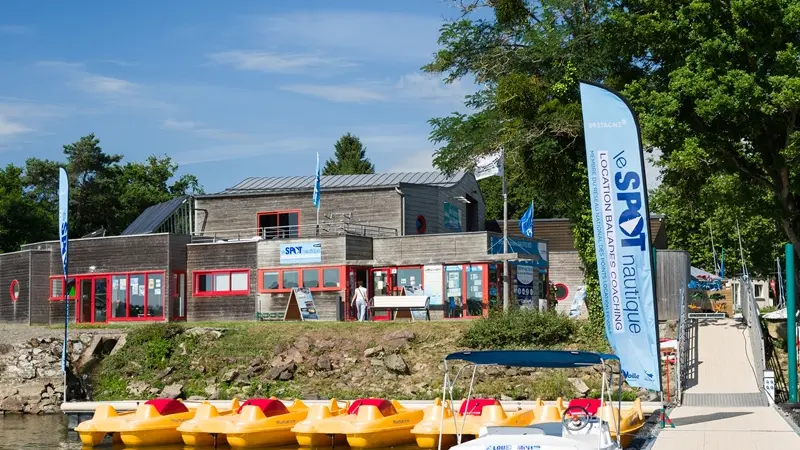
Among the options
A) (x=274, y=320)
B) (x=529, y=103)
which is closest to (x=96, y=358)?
(x=274, y=320)

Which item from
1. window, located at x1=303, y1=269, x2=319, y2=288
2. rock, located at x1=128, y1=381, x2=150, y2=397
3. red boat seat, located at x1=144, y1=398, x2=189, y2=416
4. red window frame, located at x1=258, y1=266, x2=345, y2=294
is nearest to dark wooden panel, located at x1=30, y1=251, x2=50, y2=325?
red window frame, located at x1=258, y1=266, x2=345, y2=294

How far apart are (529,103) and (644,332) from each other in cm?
1786

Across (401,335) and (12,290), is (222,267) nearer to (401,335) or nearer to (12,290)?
(12,290)

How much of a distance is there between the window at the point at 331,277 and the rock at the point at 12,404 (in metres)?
12.4

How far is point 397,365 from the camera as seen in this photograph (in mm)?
34156

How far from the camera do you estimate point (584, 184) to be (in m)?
36.1

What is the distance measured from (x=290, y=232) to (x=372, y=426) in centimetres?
2599

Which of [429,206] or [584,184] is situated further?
[429,206]

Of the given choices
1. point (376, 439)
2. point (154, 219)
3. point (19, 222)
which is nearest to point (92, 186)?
point (19, 222)

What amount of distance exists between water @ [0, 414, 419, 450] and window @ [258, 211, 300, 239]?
1549cm

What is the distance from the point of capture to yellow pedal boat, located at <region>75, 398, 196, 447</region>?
83.5 ft

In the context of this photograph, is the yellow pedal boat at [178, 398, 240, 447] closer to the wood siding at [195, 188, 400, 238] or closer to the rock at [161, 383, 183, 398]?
the rock at [161, 383, 183, 398]

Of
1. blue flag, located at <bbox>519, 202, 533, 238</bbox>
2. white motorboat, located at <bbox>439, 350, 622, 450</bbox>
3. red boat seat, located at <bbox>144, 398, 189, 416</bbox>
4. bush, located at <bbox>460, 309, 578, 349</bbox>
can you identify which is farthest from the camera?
blue flag, located at <bbox>519, 202, 533, 238</bbox>

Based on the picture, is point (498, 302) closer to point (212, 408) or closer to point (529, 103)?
point (529, 103)
